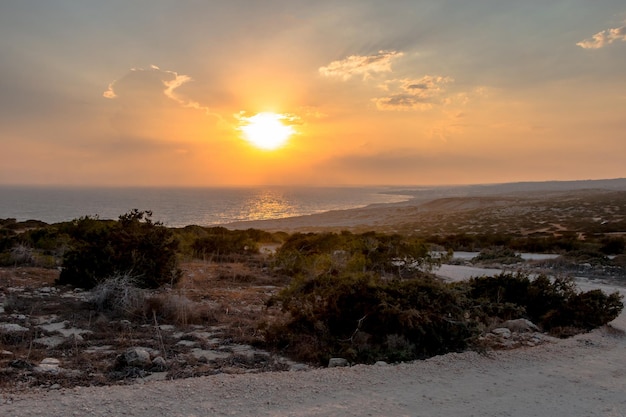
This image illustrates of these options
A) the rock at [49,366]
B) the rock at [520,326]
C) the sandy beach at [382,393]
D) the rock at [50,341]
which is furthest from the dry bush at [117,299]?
the rock at [520,326]

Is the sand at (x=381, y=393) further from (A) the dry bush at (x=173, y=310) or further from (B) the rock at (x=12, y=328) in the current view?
(A) the dry bush at (x=173, y=310)

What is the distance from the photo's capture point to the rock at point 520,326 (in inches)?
363

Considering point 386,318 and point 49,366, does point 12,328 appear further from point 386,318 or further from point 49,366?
point 386,318

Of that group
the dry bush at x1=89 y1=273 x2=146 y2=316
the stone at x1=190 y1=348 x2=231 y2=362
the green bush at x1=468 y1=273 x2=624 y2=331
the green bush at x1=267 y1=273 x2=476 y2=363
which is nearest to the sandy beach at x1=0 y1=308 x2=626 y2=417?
the green bush at x1=267 y1=273 x2=476 y2=363

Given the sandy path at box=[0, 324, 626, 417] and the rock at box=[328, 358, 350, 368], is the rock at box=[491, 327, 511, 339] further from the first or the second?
the rock at box=[328, 358, 350, 368]

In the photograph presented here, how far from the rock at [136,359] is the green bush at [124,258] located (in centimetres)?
484

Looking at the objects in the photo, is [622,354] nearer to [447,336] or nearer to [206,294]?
[447,336]

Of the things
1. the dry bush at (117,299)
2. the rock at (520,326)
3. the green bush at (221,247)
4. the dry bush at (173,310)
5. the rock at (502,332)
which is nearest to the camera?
the rock at (502,332)

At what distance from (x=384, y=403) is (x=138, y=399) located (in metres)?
2.78

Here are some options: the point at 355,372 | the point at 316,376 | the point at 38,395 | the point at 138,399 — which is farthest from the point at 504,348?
the point at 38,395

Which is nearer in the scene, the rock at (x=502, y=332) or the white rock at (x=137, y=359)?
the white rock at (x=137, y=359)

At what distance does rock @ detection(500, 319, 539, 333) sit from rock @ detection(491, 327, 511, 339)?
292 mm

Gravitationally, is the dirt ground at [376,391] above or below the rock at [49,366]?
below

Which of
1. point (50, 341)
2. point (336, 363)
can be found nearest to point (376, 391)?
point (336, 363)
